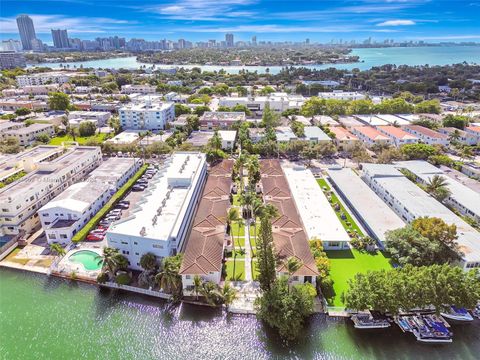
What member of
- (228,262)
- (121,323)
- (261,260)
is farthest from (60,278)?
(261,260)

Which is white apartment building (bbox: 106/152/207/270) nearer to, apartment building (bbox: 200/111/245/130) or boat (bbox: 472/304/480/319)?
boat (bbox: 472/304/480/319)

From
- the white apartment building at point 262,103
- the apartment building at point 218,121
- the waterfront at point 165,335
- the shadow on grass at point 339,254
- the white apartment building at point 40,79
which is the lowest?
the waterfront at point 165,335

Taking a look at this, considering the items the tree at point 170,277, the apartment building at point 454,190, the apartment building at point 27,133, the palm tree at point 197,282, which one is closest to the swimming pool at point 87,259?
the tree at point 170,277

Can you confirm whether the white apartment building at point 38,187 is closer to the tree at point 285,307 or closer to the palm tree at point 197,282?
the palm tree at point 197,282

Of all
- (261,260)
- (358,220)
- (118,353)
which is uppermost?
(261,260)

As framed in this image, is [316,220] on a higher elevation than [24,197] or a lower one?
lower

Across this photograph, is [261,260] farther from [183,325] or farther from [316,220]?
[316,220]
